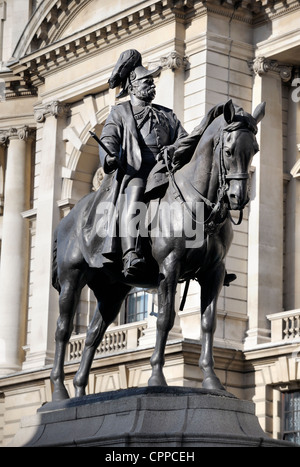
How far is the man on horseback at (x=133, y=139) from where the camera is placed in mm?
13156

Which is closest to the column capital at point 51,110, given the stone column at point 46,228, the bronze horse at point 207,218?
the stone column at point 46,228

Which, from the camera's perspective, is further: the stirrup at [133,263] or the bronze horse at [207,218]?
the stirrup at [133,263]

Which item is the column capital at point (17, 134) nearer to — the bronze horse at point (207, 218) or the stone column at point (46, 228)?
the stone column at point (46, 228)

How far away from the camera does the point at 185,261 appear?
504 inches

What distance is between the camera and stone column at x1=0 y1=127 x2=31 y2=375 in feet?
124

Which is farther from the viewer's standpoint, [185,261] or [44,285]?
[44,285]

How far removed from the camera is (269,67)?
3234 cm

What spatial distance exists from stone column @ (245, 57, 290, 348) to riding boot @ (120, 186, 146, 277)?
17.9m

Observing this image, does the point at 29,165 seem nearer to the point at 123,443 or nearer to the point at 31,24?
the point at 31,24

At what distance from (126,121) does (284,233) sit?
62.3 ft

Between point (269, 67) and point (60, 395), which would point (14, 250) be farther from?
point (60, 395)

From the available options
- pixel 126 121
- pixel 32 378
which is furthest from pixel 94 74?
pixel 126 121

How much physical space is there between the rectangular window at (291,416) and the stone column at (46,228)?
779 cm

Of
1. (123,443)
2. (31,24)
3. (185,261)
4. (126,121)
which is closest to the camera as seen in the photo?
(123,443)
